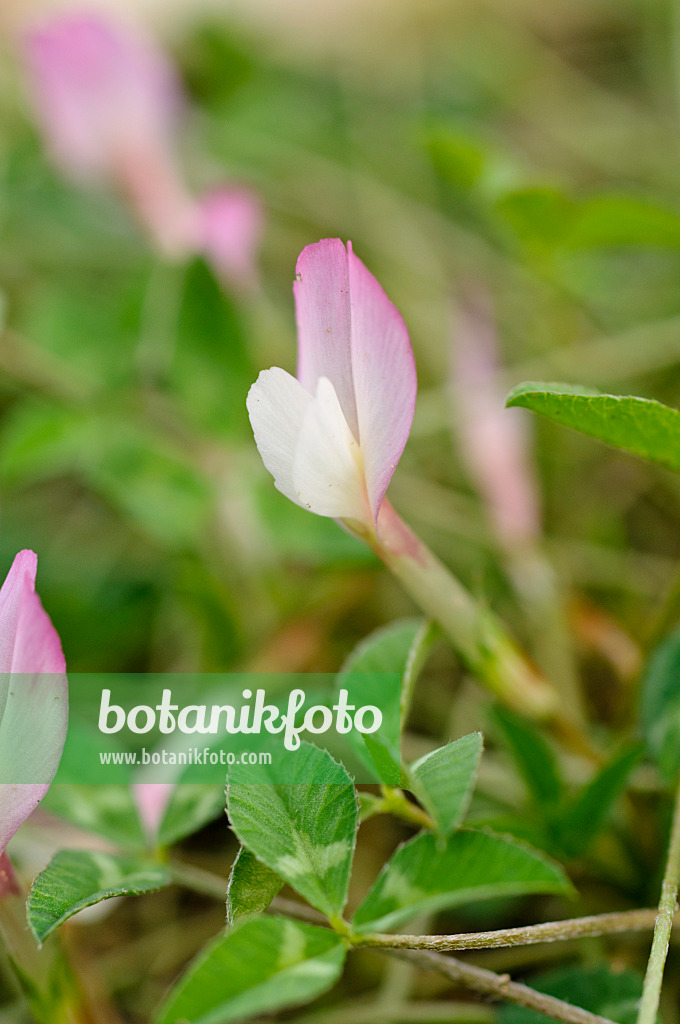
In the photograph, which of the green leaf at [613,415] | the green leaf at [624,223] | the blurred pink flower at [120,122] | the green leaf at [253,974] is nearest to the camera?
the green leaf at [253,974]

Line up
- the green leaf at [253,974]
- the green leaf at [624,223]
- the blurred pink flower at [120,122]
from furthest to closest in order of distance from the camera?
1. the blurred pink flower at [120,122]
2. the green leaf at [624,223]
3. the green leaf at [253,974]

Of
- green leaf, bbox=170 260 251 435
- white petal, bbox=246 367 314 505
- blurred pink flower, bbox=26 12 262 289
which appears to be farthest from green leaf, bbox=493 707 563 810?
blurred pink flower, bbox=26 12 262 289

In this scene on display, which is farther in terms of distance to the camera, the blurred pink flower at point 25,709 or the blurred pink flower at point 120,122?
the blurred pink flower at point 120,122

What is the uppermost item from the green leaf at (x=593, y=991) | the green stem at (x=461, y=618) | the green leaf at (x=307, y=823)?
the green stem at (x=461, y=618)

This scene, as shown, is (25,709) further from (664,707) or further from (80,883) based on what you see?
(664,707)

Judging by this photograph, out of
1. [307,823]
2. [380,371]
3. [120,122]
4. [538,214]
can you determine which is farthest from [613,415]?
[120,122]

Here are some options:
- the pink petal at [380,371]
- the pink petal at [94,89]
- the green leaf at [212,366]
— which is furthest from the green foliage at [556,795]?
the pink petal at [94,89]

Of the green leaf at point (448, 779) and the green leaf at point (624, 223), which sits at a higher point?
the green leaf at point (624, 223)

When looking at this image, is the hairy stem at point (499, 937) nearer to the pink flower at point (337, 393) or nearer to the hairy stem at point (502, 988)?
the hairy stem at point (502, 988)
